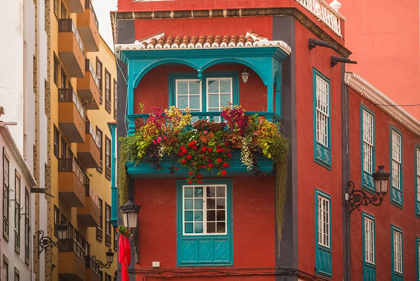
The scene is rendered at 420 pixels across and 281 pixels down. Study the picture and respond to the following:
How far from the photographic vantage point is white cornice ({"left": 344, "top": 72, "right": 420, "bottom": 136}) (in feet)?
129

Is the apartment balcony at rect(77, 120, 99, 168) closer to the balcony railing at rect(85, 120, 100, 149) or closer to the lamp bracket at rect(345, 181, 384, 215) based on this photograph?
the balcony railing at rect(85, 120, 100, 149)

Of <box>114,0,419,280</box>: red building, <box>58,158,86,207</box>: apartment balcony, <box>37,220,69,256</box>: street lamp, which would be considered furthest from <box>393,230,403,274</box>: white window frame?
<box>58,158,86,207</box>: apartment balcony

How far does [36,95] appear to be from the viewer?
46.1 m

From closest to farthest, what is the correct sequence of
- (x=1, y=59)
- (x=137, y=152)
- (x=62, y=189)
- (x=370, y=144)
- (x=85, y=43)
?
1. (x=137, y=152)
2. (x=370, y=144)
3. (x=1, y=59)
4. (x=62, y=189)
5. (x=85, y=43)

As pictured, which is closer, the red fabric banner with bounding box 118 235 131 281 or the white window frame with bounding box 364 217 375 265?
the red fabric banner with bounding box 118 235 131 281

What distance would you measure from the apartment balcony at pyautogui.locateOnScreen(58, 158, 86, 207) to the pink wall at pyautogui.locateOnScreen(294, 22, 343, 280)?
14173 mm

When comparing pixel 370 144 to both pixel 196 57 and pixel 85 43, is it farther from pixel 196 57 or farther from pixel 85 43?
pixel 85 43

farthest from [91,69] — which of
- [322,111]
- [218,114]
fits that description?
[218,114]

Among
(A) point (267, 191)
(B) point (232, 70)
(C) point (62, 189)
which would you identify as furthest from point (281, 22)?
(C) point (62, 189)

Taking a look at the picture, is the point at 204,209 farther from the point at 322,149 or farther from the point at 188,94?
the point at 322,149

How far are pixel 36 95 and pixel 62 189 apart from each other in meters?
4.70

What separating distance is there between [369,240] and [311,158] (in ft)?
17.0

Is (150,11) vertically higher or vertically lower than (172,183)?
higher

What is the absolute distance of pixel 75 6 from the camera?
175 feet
